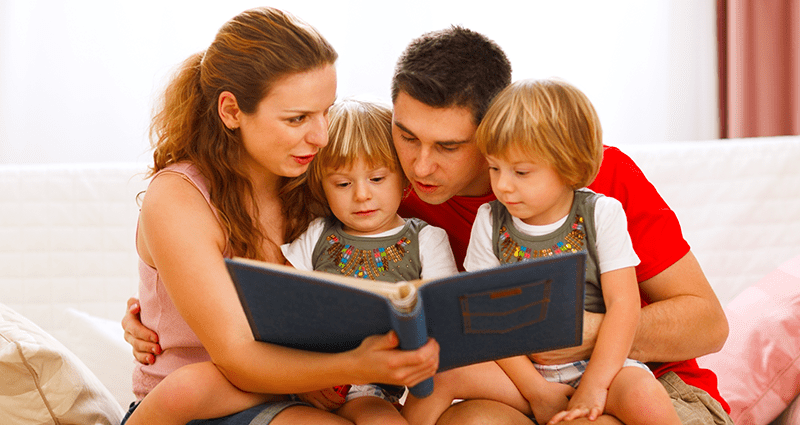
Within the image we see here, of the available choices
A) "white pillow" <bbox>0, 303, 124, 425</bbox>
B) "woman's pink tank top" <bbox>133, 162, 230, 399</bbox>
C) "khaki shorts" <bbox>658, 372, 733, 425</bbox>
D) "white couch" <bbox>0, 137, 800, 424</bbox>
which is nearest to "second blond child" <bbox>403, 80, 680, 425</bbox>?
"khaki shorts" <bbox>658, 372, 733, 425</bbox>

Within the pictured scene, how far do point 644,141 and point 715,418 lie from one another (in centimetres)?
185

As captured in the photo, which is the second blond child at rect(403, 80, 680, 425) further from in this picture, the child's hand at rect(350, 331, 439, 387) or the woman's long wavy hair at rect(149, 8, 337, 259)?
the woman's long wavy hair at rect(149, 8, 337, 259)

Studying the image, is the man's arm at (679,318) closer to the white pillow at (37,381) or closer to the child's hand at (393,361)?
the child's hand at (393,361)

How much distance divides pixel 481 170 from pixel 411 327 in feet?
2.37

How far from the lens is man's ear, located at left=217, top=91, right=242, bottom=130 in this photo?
148 cm

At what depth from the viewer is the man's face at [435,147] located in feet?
5.03

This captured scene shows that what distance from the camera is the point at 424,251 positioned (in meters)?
1.60

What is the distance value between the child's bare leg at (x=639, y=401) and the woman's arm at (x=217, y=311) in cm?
38

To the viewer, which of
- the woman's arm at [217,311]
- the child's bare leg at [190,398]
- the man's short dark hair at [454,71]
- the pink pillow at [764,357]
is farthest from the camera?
the pink pillow at [764,357]

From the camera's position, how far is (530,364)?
4.59 feet

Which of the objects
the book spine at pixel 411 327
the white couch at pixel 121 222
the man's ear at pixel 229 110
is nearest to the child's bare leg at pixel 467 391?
the book spine at pixel 411 327

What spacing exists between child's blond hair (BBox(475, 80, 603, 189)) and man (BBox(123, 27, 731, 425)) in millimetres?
138

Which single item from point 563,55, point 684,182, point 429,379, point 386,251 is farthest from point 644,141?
point 429,379

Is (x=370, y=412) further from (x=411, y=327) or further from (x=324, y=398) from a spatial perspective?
(x=411, y=327)
